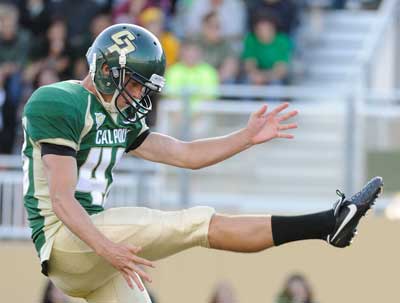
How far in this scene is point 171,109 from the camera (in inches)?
435

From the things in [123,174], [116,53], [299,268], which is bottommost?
[299,268]

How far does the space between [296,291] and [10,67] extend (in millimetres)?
3579

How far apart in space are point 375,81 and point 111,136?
6649mm

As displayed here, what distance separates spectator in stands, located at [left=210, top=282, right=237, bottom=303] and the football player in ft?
11.8

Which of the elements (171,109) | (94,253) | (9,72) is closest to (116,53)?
(94,253)

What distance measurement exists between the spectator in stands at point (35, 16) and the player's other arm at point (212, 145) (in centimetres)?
573

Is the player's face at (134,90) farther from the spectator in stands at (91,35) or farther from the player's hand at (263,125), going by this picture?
the spectator in stands at (91,35)

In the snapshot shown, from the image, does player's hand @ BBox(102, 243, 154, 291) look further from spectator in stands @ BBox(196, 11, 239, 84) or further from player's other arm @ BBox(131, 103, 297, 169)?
spectator in stands @ BBox(196, 11, 239, 84)

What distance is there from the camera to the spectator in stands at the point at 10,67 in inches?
466

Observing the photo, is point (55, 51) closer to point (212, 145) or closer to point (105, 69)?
point (212, 145)

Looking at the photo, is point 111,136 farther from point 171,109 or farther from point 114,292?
point 171,109

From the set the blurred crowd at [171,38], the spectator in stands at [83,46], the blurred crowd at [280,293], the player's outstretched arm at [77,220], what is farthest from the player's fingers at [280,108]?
the spectator in stands at [83,46]

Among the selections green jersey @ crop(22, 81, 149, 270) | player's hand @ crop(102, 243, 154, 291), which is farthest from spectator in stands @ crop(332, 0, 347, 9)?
player's hand @ crop(102, 243, 154, 291)

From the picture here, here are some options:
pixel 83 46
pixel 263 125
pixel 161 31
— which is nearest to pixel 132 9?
pixel 161 31
